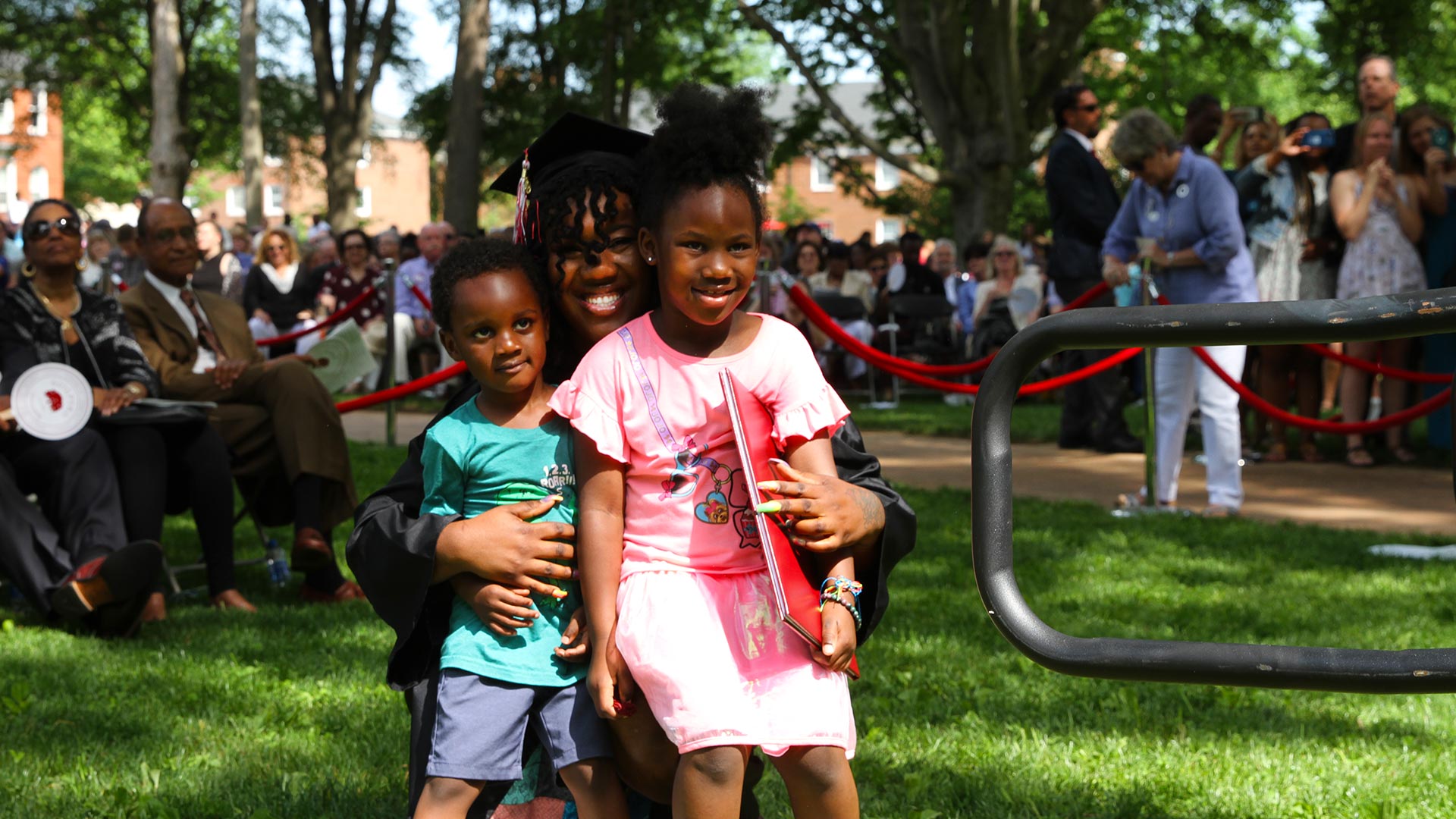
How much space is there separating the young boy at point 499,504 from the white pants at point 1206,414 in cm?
541

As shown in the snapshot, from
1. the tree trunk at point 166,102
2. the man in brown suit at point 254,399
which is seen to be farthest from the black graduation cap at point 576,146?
the tree trunk at point 166,102

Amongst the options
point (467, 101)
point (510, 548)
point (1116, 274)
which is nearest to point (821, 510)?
point (510, 548)

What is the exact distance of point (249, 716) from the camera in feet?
14.6

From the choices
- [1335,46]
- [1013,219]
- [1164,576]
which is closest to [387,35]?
[1335,46]

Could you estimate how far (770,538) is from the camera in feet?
7.70

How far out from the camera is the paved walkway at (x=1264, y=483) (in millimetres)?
7707

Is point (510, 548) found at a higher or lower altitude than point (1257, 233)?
lower

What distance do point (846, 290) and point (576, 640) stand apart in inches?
545

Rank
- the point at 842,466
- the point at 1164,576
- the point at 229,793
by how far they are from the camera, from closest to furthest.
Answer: the point at 842,466 → the point at 229,793 → the point at 1164,576

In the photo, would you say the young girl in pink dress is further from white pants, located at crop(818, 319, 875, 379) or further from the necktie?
white pants, located at crop(818, 319, 875, 379)

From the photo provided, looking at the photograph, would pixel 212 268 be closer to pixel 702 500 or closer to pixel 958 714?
→ pixel 958 714

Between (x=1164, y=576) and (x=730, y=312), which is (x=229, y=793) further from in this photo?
(x=1164, y=576)

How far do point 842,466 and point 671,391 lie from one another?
15.9 inches

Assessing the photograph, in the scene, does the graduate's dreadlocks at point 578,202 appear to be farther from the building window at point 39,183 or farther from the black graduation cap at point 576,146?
the building window at point 39,183
